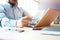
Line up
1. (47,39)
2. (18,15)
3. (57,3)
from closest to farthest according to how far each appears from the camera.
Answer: (47,39), (57,3), (18,15)

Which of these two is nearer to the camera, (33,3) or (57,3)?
(57,3)

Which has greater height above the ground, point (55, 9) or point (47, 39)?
point (55, 9)

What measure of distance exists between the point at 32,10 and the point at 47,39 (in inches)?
70.0

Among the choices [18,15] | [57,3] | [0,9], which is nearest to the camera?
[57,3]

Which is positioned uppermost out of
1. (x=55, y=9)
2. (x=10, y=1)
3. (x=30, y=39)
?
(x=10, y=1)

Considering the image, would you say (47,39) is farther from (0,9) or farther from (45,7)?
(0,9)

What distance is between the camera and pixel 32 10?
251 cm

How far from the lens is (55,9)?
45.8 inches

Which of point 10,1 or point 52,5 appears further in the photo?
point 10,1

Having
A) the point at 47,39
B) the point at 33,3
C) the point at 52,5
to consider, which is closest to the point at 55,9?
the point at 52,5

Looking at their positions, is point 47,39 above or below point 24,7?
below

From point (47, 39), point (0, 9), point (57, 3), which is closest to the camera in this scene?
point (47, 39)

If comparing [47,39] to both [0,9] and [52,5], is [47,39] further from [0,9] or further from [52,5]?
[0,9]

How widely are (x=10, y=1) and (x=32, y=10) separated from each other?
1.49 ft
